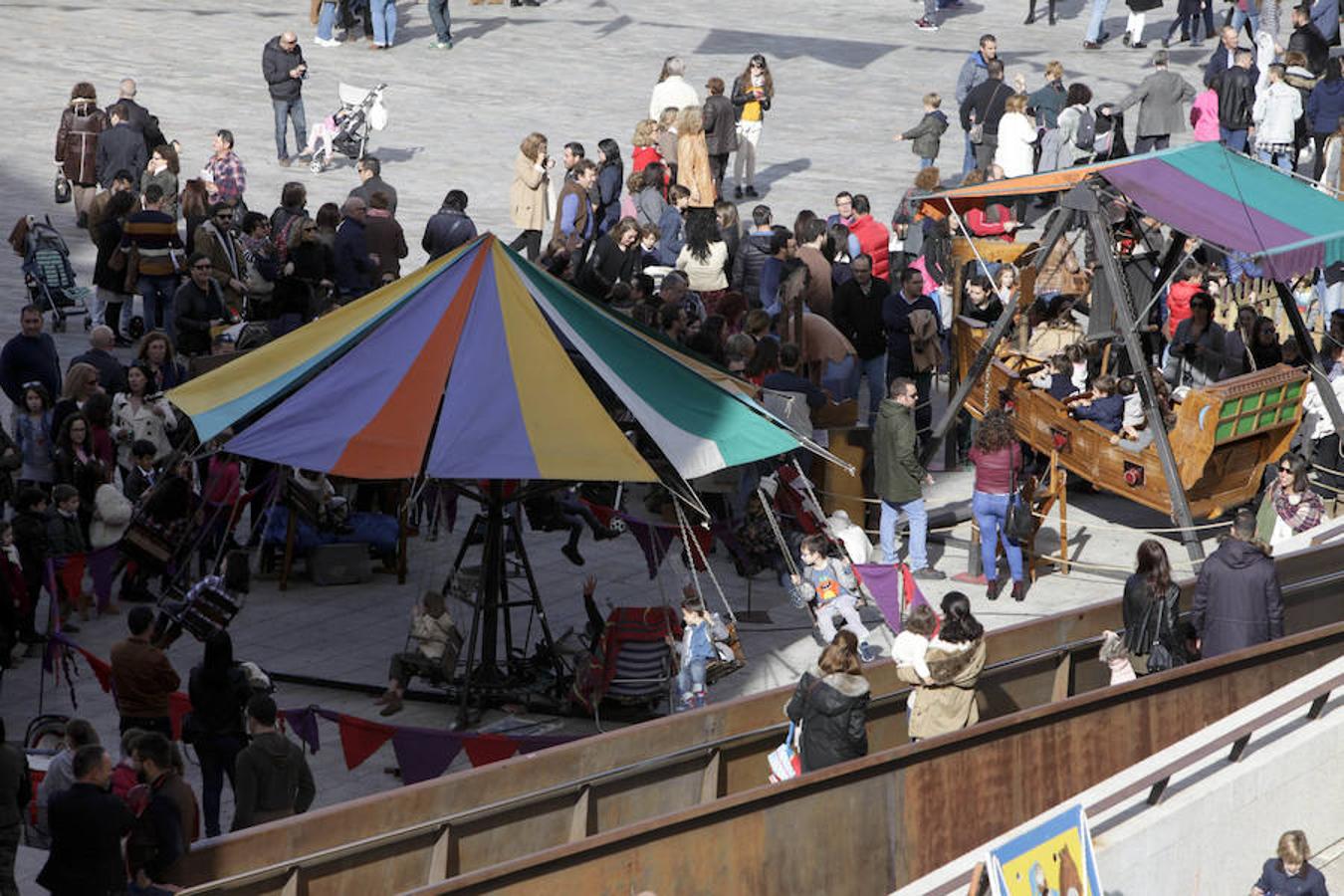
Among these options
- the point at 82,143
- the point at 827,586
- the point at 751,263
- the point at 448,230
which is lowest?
the point at 827,586

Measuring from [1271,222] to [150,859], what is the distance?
10.0 metres

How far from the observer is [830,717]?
1091 centimetres

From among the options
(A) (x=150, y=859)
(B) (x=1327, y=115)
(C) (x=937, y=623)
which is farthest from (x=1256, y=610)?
(B) (x=1327, y=115)

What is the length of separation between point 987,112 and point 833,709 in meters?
16.4

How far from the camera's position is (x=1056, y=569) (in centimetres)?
1636

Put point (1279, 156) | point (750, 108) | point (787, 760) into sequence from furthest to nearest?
point (1279, 156) < point (750, 108) < point (787, 760)

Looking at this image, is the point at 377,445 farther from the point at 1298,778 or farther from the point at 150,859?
the point at 1298,778

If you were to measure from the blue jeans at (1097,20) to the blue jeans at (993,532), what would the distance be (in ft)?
66.0

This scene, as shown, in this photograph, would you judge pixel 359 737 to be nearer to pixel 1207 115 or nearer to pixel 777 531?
pixel 777 531

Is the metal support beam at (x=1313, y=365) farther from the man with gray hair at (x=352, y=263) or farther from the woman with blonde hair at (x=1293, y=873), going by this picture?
the man with gray hair at (x=352, y=263)

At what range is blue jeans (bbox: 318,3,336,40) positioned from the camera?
1290 inches

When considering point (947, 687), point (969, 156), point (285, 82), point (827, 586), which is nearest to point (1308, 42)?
point (969, 156)

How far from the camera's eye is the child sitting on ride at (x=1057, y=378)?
17109mm

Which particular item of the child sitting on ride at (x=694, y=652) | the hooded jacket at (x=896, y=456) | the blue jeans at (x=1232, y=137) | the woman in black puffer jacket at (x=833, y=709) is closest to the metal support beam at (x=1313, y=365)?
the hooded jacket at (x=896, y=456)
